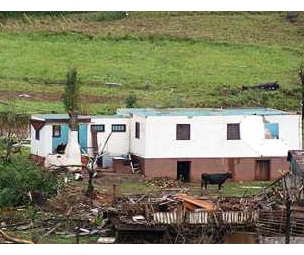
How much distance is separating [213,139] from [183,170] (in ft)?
3.51

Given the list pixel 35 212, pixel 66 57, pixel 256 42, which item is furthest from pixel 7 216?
pixel 256 42

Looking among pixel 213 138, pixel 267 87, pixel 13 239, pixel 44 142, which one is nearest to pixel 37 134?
pixel 44 142

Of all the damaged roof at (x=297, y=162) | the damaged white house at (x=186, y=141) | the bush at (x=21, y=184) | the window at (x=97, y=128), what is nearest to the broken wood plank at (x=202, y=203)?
the damaged roof at (x=297, y=162)

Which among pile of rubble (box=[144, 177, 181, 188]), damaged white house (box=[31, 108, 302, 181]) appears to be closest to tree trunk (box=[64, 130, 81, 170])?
damaged white house (box=[31, 108, 302, 181])

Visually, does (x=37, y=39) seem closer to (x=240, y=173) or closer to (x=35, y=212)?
(x=240, y=173)

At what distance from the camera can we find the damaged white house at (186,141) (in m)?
28.4

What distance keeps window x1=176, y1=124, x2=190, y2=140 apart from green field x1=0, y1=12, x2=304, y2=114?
5706 millimetres

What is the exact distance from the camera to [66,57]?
4219 cm

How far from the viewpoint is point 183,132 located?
28547 mm

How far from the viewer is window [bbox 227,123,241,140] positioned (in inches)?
1135

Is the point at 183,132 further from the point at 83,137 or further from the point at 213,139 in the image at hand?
the point at 83,137

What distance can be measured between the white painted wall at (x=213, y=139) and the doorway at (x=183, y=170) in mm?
212

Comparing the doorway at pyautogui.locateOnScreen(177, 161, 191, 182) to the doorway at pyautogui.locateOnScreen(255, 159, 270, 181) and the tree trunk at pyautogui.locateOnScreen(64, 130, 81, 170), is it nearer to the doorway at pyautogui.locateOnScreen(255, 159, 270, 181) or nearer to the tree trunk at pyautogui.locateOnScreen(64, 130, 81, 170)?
the doorway at pyautogui.locateOnScreen(255, 159, 270, 181)

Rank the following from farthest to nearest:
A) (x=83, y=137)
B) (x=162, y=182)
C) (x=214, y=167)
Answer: (x=83, y=137) < (x=214, y=167) < (x=162, y=182)
